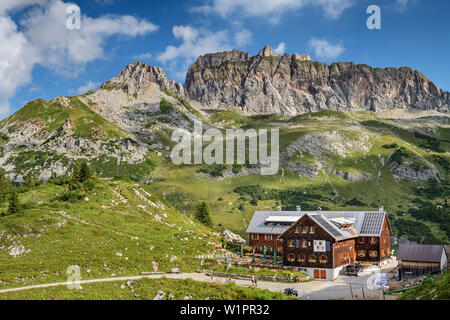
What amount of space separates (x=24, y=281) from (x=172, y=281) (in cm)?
2001

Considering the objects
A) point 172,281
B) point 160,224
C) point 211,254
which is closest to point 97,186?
point 160,224

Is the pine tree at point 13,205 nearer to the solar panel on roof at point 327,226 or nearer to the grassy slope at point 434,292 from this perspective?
the solar panel on roof at point 327,226

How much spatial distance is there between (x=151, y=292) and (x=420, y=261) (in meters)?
38.5

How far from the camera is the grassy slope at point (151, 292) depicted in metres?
44.7

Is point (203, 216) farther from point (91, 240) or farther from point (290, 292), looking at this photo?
point (290, 292)

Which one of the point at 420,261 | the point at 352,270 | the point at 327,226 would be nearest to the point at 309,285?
the point at 352,270

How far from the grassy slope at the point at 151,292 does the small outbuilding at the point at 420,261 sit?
75.6 ft

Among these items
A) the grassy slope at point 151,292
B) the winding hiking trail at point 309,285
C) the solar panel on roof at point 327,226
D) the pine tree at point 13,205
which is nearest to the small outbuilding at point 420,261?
the winding hiking trail at point 309,285

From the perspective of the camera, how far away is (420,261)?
5416cm

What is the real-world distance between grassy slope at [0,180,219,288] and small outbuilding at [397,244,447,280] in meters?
32.7

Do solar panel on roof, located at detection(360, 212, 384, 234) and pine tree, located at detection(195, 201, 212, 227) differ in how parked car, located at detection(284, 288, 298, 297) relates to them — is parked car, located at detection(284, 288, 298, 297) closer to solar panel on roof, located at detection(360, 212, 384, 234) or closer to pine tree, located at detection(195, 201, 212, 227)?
solar panel on roof, located at detection(360, 212, 384, 234)

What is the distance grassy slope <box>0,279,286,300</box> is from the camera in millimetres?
44688

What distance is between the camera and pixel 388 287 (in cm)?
4897
